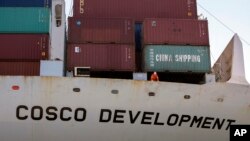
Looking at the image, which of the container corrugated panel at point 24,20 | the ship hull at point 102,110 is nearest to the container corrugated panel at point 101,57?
the container corrugated panel at point 24,20

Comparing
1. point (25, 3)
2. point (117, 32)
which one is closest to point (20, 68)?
point (25, 3)

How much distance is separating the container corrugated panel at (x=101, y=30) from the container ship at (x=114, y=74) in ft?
0.15

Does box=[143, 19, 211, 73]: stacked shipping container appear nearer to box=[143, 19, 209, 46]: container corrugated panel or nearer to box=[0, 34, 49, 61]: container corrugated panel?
box=[143, 19, 209, 46]: container corrugated panel

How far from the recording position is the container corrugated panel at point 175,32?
21.1 metres

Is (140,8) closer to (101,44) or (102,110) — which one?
(101,44)

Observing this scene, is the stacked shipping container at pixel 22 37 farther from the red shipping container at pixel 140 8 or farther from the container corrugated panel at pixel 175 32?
the container corrugated panel at pixel 175 32

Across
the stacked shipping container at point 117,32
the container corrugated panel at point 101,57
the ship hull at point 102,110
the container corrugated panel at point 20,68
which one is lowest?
the ship hull at point 102,110

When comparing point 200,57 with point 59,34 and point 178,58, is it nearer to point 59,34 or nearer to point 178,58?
point 178,58

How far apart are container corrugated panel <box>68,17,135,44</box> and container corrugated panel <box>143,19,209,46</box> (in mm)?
816

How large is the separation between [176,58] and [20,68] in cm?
692

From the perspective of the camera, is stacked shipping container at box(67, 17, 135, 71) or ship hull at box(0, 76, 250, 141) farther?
stacked shipping container at box(67, 17, 135, 71)

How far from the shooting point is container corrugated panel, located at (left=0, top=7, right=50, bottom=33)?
845 inches

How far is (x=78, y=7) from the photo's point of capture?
887 inches

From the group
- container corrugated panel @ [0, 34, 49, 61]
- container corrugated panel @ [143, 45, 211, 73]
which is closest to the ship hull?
container corrugated panel @ [143, 45, 211, 73]
